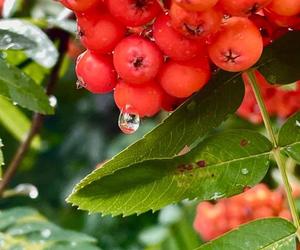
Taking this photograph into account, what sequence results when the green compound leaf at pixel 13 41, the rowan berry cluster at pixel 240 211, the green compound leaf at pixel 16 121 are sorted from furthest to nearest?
the green compound leaf at pixel 16 121
the rowan berry cluster at pixel 240 211
the green compound leaf at pixel 13 41

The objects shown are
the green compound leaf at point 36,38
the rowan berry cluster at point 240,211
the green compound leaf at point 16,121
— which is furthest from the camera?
the green compound leaf at point 16,121

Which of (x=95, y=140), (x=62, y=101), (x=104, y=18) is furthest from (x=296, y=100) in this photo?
(x=95, y=140)

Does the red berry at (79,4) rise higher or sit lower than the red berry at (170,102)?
higher

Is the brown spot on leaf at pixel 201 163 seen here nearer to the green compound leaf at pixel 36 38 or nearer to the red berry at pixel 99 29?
the red berry at pixel 99 29

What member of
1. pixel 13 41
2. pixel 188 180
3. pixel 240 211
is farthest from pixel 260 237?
pixel 240 211

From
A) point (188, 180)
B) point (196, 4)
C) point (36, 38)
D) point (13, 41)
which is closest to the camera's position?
point (196, 4)

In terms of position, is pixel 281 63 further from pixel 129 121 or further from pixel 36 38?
pixel 36 38

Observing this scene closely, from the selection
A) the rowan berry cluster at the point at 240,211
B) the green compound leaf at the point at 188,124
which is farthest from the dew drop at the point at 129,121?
the rowan berry cluster at the point at 240,211
